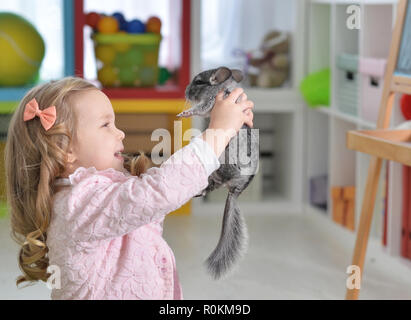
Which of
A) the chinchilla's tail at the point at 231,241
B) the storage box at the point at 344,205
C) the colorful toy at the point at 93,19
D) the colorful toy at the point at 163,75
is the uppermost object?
the colorful toy at the point at 93,19

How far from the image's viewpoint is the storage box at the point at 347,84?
2412 millimetres

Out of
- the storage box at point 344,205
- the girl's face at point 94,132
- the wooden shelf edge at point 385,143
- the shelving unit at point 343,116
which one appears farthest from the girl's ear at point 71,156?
the storage box at point 344,205

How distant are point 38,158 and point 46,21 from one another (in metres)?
1.95

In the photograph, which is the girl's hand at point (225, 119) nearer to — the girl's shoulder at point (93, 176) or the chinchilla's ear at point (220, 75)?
the chinchilla's ear at point (220, 75)

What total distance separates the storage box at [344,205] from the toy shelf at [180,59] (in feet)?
2.10

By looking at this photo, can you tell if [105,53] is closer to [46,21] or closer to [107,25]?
[107,25]

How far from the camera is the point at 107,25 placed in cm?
267

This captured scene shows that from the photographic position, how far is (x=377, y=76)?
A: 218 cm

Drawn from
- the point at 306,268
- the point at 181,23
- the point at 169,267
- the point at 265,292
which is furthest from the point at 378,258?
the point at 169,267

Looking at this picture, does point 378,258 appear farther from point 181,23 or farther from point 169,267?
point 169,267

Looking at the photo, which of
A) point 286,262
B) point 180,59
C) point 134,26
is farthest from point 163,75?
point 286,262

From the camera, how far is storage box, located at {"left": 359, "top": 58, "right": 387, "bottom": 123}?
217 cm

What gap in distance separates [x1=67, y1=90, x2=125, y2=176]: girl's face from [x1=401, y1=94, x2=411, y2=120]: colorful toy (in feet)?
3.91
